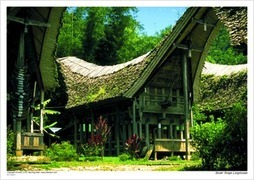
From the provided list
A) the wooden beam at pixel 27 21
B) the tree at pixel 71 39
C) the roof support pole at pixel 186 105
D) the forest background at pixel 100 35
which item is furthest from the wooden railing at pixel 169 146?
the tree at pixel 71 39

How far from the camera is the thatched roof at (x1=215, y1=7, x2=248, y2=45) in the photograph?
16.5m

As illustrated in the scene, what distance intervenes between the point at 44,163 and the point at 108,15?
774 inches

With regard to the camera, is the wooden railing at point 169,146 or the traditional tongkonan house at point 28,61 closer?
the traditional tongkonan house at point 28,61

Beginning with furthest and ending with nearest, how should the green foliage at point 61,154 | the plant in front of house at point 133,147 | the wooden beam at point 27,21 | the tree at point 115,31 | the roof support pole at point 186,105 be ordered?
the tree at point 115,31 → the roof support pole at point 186,105 → the plant in front of house at point 133,147 → the green foliage at point 61,154 → the wooden beam at point 27,21

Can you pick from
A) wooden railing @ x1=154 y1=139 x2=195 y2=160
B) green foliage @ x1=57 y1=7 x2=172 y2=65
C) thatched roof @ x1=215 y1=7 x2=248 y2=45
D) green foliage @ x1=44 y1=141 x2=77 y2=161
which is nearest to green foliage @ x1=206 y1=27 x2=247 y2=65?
green foliage @ x1=57 y1=7 x2=172 y2=65

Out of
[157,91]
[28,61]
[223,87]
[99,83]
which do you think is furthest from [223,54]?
[28,61]

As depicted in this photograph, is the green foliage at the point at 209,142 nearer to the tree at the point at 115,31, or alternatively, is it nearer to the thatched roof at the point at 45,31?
the thatched roof at the point at 45,31

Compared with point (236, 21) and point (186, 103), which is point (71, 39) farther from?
point (236, 21)

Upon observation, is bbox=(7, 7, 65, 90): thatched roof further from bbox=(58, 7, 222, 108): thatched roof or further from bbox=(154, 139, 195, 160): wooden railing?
bbox=(154, 139, 195, 160): wooden railing

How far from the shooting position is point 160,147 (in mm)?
24672

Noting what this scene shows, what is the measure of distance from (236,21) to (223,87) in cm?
1531

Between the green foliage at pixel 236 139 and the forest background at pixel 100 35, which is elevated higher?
the forest background at pixel 100 35

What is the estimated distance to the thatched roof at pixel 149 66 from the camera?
24078mm

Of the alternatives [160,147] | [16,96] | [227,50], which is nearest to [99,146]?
[160,147]
